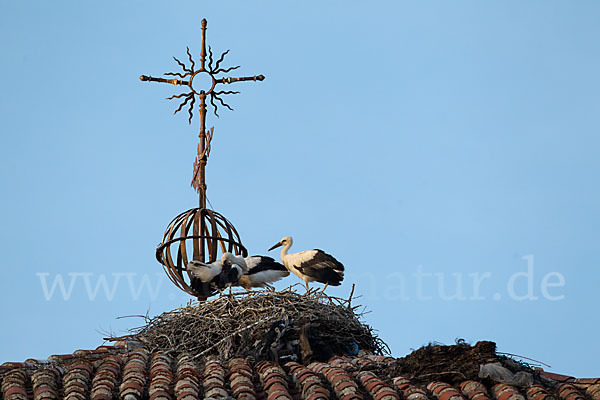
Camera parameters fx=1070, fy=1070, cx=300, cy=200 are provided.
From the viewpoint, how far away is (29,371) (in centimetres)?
975

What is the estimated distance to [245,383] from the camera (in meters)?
9.26

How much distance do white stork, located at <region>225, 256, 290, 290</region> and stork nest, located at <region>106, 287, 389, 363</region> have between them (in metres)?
1.22

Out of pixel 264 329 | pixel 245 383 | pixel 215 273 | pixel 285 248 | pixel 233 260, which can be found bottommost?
pixel 245 383

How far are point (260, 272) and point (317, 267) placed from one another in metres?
0.79

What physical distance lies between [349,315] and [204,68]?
4032 mm

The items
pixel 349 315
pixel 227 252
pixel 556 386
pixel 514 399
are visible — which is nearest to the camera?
pixel 514 399

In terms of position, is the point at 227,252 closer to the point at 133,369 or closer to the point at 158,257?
the point at 158,257

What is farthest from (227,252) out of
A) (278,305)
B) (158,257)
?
(278,305)

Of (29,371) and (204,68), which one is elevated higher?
(204,68)

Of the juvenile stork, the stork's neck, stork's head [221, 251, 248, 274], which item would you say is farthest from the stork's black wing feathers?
the stork's neck

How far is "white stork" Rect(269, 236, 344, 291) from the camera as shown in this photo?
12617 millimetres

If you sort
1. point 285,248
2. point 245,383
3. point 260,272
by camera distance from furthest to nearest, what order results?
A: point 285,248
point 260,272
point 245,383

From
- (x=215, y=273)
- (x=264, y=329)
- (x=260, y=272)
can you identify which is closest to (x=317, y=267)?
(x=260, y=272)

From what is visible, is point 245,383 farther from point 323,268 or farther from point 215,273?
point 323,268
